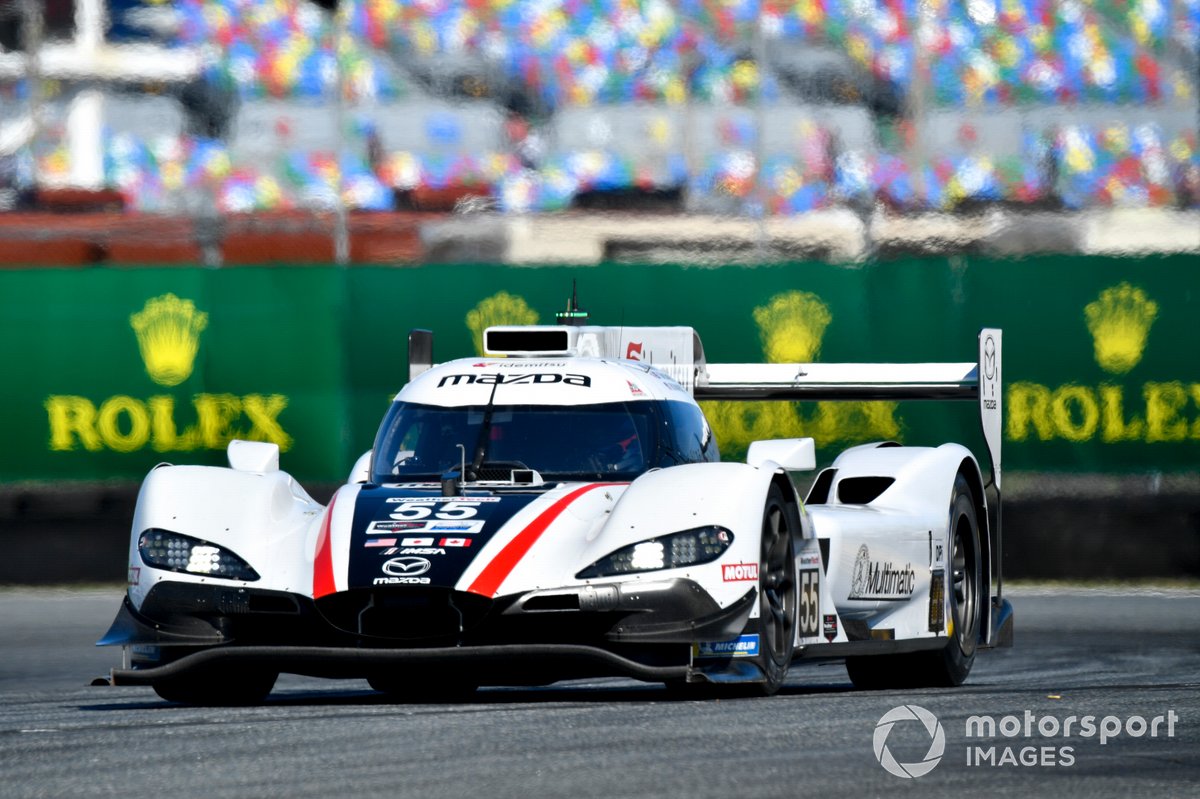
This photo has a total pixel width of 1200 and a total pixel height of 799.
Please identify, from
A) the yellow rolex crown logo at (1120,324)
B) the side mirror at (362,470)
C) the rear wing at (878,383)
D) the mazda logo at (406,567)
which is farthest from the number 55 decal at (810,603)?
the yellow rolex crown logo at (1120,324)

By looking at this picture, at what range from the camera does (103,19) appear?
18.9 meters

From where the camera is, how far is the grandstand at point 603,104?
16.5m

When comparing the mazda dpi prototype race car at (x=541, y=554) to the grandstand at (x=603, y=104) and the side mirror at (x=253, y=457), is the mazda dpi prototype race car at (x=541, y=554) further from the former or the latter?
the grandstand at (x=603, y=104)

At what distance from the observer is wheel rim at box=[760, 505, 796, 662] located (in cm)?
689

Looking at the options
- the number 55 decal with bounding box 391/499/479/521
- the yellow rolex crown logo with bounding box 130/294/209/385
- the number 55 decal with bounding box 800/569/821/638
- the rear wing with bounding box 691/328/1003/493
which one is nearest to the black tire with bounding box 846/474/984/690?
the rear wing with bounding box 691/328/1003/493

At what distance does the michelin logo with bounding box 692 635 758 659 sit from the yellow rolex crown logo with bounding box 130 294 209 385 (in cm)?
806

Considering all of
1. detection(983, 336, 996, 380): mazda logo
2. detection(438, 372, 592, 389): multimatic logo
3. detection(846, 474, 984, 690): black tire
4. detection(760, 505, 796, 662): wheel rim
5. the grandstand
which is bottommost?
detection(846, 474, 984, 690): black tire

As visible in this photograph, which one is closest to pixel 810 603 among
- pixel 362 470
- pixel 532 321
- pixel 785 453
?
pixel 785 453

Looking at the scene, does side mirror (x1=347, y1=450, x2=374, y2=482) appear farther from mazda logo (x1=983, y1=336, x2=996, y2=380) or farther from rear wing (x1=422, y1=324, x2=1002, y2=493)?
mazda logo (x1=983, y1=336, x2=996, y2=380)

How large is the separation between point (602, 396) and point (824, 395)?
1.88 metres

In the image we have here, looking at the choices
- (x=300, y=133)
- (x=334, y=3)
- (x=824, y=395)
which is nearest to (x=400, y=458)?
(x=824, y=395)

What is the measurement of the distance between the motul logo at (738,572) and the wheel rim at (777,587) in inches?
4.4

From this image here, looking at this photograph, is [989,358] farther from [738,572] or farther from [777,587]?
[738,572]

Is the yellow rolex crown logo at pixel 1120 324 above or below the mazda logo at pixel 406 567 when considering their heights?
above
